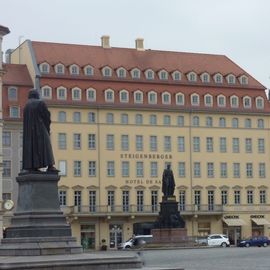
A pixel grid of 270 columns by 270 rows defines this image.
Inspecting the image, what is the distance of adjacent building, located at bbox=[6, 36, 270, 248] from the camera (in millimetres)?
79688

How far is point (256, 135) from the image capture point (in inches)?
3435

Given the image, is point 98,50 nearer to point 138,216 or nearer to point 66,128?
point 66,128

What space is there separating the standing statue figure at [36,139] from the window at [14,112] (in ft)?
172

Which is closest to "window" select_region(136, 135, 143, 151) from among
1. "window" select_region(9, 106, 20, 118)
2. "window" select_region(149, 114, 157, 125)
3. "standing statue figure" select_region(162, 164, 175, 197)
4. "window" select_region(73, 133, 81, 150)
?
"window" select_region(149, 114, 157, 125)

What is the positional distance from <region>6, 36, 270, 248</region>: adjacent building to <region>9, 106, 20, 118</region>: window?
76cm

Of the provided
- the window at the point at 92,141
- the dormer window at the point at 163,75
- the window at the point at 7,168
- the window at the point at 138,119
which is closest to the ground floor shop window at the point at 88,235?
the window at the point at 92,141

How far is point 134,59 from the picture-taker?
8644 cm

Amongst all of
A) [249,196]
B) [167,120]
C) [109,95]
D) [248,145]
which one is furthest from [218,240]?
[248,145]

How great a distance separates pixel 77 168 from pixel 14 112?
26.9 ft

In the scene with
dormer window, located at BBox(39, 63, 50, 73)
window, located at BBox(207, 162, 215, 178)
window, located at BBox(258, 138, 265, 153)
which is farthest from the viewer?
window, located at BBox(258, 138, 265, 153)

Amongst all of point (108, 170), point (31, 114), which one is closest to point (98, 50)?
point (108, 170)

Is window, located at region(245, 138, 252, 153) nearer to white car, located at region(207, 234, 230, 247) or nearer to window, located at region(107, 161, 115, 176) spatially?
window, located at region(107, 161, 115, 176)

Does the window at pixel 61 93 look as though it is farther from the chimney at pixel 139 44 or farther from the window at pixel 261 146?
the window at pixel 261 146

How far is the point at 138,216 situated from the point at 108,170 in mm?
5311
